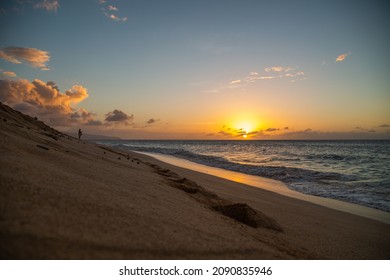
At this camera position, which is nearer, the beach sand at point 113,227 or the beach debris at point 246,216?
the beach sand at point 113,227

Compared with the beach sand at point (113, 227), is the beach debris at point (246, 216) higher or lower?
lower

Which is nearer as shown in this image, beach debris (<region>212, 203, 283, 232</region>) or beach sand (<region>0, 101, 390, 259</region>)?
beach sand (<region>0, 101, 390, 259</region>)

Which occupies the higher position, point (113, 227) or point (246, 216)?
point (113, 227)

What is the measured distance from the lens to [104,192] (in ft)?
11.3

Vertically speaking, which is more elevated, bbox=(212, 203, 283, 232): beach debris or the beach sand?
the beach sand

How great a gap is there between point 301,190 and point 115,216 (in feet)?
34.9

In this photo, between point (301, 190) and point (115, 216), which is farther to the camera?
point (301, 190)

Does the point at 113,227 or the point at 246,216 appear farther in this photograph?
the point at 246,216
